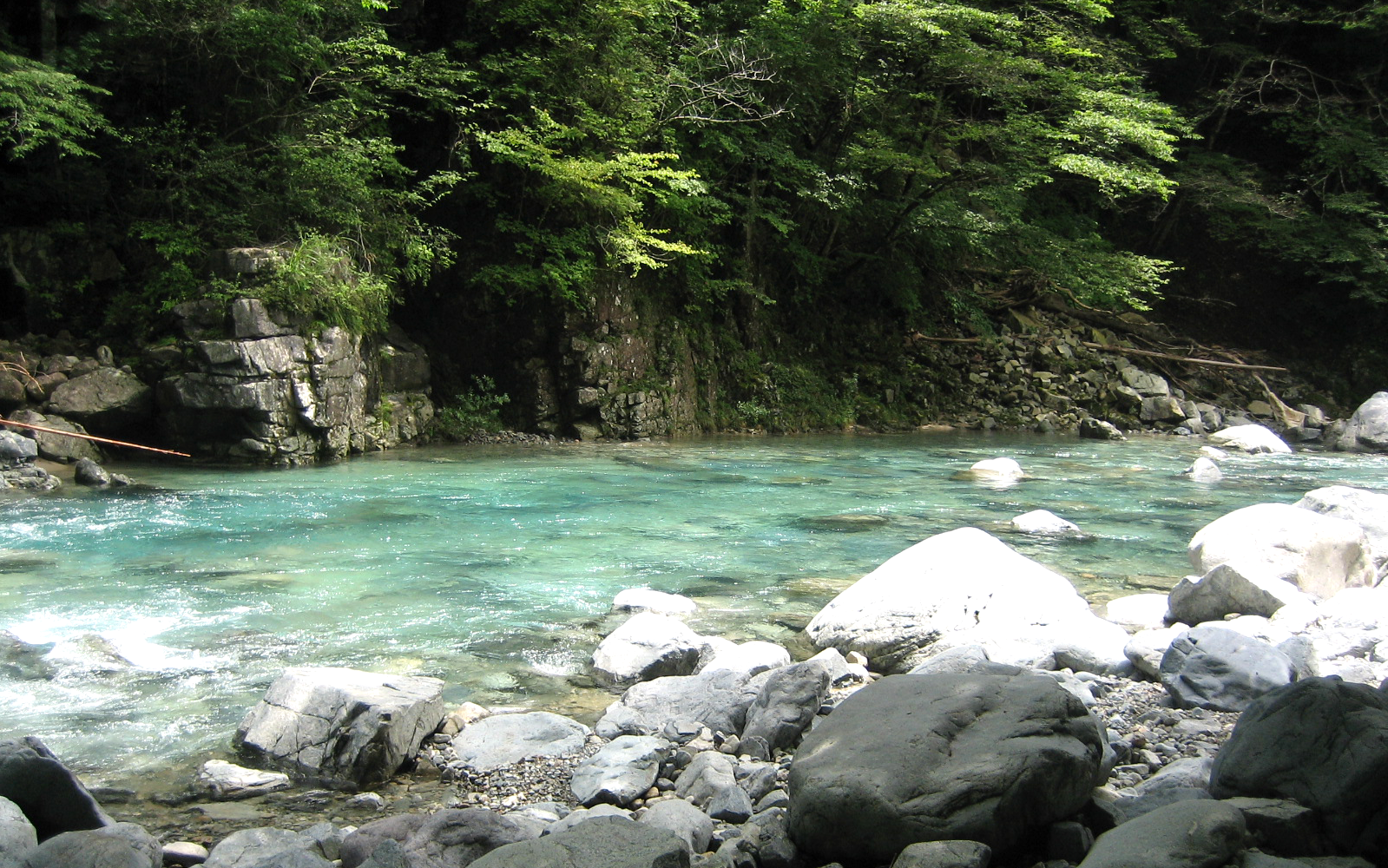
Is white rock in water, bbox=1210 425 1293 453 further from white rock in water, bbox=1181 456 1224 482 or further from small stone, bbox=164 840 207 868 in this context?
small stone, bbox=164 840 207 868

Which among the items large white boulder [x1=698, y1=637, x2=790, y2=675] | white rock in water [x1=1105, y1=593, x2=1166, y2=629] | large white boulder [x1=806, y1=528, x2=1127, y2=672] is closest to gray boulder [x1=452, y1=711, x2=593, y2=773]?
large white boulder [x1=698, y1=637, x2=790, y2=675]

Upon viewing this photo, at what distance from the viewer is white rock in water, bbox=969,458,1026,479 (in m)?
11.5

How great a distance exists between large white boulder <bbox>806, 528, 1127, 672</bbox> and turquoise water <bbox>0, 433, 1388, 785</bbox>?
461mm

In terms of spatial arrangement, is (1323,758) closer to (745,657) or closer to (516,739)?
(745,657)

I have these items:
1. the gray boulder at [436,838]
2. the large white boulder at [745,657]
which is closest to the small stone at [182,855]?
the gray boulder at [436,838]

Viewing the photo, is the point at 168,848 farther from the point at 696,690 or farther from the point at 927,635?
the point at 927,635

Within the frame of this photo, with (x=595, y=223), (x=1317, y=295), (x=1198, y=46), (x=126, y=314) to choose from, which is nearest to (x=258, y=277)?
(x=126, y=314)

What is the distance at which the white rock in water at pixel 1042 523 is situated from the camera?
26.8 ft

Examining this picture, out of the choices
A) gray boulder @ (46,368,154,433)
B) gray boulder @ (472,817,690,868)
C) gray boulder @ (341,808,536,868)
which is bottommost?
gray boulder @ (341,808,536,868)

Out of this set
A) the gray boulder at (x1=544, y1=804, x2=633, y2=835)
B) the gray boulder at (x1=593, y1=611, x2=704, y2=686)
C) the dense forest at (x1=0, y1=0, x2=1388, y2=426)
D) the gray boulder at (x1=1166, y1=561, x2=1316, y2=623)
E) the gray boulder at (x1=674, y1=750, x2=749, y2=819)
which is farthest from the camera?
the dense forest at (x1=0, y1=0, x2=1388, y2=426)

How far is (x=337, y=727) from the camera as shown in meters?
3.68

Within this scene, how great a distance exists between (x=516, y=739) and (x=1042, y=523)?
18.7 ft

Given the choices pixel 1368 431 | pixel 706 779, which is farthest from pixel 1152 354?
pixel 706 779

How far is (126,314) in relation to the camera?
12.2m
